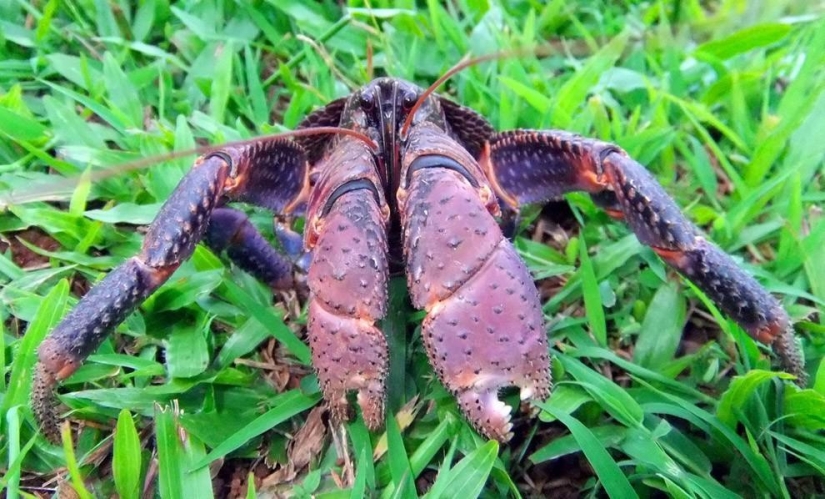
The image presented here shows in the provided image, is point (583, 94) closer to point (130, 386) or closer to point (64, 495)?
point (130, 386)

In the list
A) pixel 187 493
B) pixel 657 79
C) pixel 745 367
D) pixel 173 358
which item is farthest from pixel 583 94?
pixel 187 493

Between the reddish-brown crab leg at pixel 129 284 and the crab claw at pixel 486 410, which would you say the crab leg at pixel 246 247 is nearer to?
the reddish-brown crab leg at pixel 129 284

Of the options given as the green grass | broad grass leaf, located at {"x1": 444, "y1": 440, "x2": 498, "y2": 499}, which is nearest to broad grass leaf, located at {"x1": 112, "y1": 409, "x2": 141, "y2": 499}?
the green grass

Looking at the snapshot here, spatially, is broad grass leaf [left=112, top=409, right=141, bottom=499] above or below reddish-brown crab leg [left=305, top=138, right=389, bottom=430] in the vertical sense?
below

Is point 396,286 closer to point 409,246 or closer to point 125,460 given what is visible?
point 409,246

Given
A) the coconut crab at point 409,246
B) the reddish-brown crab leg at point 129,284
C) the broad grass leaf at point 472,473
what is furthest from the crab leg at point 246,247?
the broad grass leaf at point 472,473

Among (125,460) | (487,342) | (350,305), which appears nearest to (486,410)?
(487,342)

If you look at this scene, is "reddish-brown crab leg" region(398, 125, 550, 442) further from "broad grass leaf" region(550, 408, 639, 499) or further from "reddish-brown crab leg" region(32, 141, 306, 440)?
"reddish-brown crab leg" region(32, 141, 306, 440)
